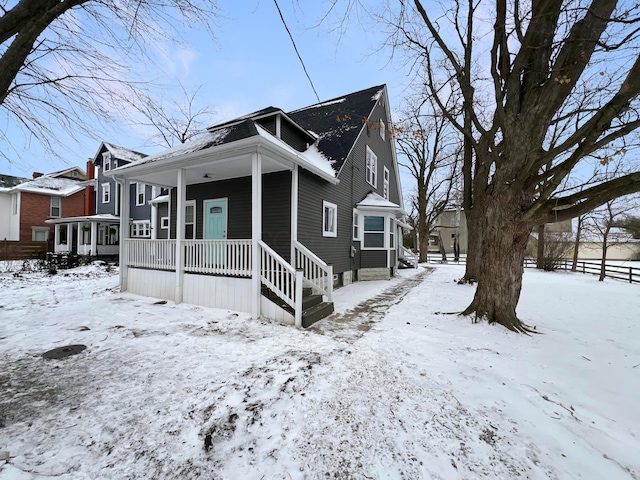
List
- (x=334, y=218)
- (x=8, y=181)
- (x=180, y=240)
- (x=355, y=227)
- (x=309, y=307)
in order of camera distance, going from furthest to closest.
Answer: (x=8, y=181) → (x=355, y=227) → (x=334, y=218) → (x=180, y=240) → (x=309, y=307)

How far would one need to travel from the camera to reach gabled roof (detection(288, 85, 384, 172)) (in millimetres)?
10570

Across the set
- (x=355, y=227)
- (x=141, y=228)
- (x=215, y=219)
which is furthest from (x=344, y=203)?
(x=141, y=228)

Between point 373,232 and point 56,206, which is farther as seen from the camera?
point 56,206

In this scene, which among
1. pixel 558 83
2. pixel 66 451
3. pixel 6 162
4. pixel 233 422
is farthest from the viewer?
pixel 6 162

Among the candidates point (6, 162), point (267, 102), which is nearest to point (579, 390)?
point (6, 162)

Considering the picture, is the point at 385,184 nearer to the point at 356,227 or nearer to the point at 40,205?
the point at 356,227

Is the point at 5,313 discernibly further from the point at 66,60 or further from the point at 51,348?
the point at 66,60

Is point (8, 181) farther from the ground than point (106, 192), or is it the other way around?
point (8, 181)

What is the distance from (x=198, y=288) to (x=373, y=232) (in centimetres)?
805

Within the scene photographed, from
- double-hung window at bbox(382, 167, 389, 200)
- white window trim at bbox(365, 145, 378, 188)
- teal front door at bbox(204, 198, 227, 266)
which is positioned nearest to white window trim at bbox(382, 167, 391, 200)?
double-hung window at bbox(382, 167, 389, 200)

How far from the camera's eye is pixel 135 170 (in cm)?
731

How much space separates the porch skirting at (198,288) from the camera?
6.02m

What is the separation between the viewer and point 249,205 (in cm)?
829

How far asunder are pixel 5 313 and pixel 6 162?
3.29 meters
